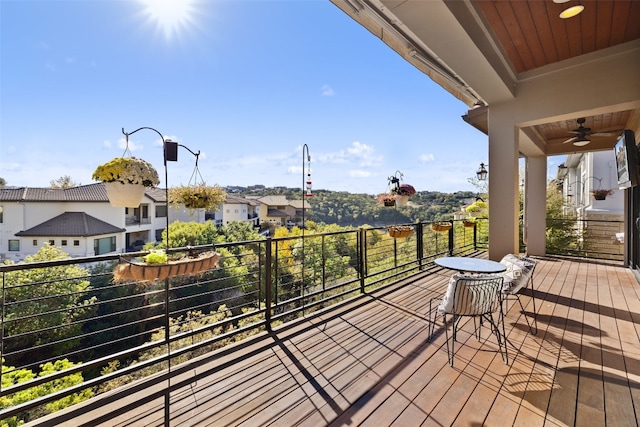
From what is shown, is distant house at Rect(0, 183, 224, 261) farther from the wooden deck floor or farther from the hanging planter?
the wooden deck floor

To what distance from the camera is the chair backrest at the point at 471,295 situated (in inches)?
94.7

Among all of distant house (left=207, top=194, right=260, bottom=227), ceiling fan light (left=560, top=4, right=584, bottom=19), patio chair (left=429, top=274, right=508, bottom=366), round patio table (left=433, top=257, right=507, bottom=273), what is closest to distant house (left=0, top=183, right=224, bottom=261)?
distant house (left=207, top=194, right=260, bottom=227)

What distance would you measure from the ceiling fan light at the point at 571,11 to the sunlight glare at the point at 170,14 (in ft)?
15.4

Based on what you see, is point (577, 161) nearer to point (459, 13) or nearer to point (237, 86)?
point (459, 13)

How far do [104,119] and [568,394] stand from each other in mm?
24146

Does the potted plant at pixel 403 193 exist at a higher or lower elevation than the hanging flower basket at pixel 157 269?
higher

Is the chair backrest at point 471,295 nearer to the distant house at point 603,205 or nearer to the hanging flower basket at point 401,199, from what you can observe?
the hanging flower basket at point 401,199

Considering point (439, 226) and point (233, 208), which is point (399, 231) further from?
point (233, 208)

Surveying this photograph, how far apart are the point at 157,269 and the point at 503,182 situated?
188 inches

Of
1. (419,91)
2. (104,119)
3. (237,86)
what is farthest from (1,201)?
(419,91)

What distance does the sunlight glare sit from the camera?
426 cm

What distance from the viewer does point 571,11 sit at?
265cm

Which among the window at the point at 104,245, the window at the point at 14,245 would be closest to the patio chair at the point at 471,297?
the window at the point at 104,245

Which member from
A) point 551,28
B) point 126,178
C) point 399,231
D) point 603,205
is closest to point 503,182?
point 399,231
